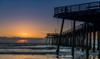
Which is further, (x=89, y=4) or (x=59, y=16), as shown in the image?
(x=59, y=16)

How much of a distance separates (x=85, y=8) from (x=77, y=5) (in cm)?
132

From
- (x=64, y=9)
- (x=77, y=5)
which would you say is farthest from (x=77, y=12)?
(x=64, y=9)

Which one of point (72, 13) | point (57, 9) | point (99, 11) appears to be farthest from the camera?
point (57, 9)

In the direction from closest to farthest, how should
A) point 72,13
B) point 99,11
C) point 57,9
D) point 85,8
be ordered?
1. point 99,11
2. point 85,8
3. point 72,13
4. point 57,9

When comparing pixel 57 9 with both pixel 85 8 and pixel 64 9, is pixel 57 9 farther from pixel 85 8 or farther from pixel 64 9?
pixel 85 8

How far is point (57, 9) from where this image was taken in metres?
28.3

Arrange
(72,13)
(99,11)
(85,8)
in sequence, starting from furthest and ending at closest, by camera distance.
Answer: (72,13), (85,8), (99,11)

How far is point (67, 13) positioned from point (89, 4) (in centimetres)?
399

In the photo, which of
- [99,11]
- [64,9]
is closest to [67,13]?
[64,9]

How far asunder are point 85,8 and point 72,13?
220 centimetres

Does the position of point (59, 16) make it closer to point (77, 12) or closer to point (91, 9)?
point (77, 12)

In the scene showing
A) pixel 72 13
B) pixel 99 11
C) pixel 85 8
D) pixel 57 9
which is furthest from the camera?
pixel 57 9

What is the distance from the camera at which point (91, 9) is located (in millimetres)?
23406

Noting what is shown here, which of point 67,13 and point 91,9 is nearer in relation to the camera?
point 91,9
